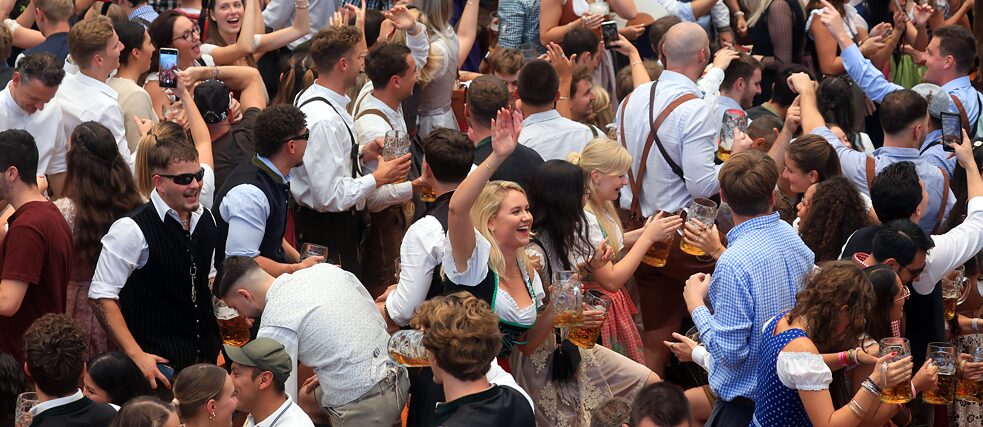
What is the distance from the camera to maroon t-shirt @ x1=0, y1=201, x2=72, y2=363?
567cm

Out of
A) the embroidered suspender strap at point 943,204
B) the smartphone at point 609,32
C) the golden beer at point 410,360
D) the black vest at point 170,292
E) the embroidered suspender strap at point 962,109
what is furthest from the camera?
the smartphone at point 609,32

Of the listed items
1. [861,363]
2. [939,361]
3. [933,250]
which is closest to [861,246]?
[933,250]

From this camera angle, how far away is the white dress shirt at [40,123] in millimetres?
6746

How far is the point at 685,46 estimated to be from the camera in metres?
7.31

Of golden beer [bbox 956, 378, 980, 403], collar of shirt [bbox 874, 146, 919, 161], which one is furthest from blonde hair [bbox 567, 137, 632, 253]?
golden beer [bbox 956, 378, 980, 403]

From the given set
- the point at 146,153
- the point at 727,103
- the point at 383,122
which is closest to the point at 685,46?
the point at 727,103

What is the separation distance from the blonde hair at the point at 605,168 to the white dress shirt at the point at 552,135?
660 mm

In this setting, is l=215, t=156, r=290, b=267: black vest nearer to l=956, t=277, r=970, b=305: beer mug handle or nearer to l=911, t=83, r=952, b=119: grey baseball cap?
l=956, t=277, r=970, b=305: beer mug handle

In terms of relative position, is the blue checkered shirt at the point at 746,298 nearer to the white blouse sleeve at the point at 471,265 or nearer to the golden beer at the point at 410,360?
the white blouse sleeve at the point at 471,265

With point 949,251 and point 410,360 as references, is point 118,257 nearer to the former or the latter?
point 410,360

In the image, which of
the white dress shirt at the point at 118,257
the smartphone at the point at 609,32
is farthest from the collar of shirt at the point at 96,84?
the smartphone at the point at 609,32

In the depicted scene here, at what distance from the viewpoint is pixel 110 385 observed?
540cm

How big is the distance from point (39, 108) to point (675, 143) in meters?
3.41

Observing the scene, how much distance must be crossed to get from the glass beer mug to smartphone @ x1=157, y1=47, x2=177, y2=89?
8.44ft
